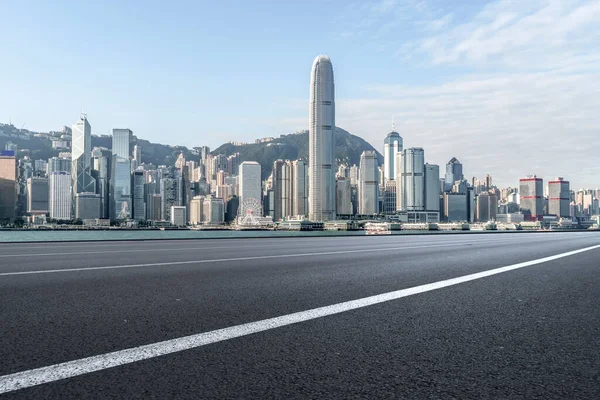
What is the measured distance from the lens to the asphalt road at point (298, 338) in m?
3.43

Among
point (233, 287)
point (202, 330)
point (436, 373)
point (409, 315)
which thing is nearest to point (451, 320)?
point (409, 315)

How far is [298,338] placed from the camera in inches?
187

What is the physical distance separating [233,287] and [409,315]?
329cm

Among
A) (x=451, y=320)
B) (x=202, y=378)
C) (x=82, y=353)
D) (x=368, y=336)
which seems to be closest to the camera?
(x=202, y=378)

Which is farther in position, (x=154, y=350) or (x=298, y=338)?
(x=298, y=338)

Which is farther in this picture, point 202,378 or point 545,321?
point 545,321

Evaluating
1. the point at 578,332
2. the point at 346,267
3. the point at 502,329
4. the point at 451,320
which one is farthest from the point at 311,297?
the point at 346,267

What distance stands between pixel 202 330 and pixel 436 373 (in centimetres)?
241

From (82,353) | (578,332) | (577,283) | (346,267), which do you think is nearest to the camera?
(82,353)

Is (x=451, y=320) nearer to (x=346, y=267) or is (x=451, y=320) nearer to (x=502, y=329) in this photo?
(x=502, y=329)

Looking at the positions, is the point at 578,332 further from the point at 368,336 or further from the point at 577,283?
the point at 577,283

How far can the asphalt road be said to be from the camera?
343 centimetres

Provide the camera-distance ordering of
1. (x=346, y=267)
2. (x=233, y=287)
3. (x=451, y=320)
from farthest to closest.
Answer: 1. (x=346, y=267)
2. (x=233, y=287)
3. (x=451, y=320)

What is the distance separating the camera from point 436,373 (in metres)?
3.73
